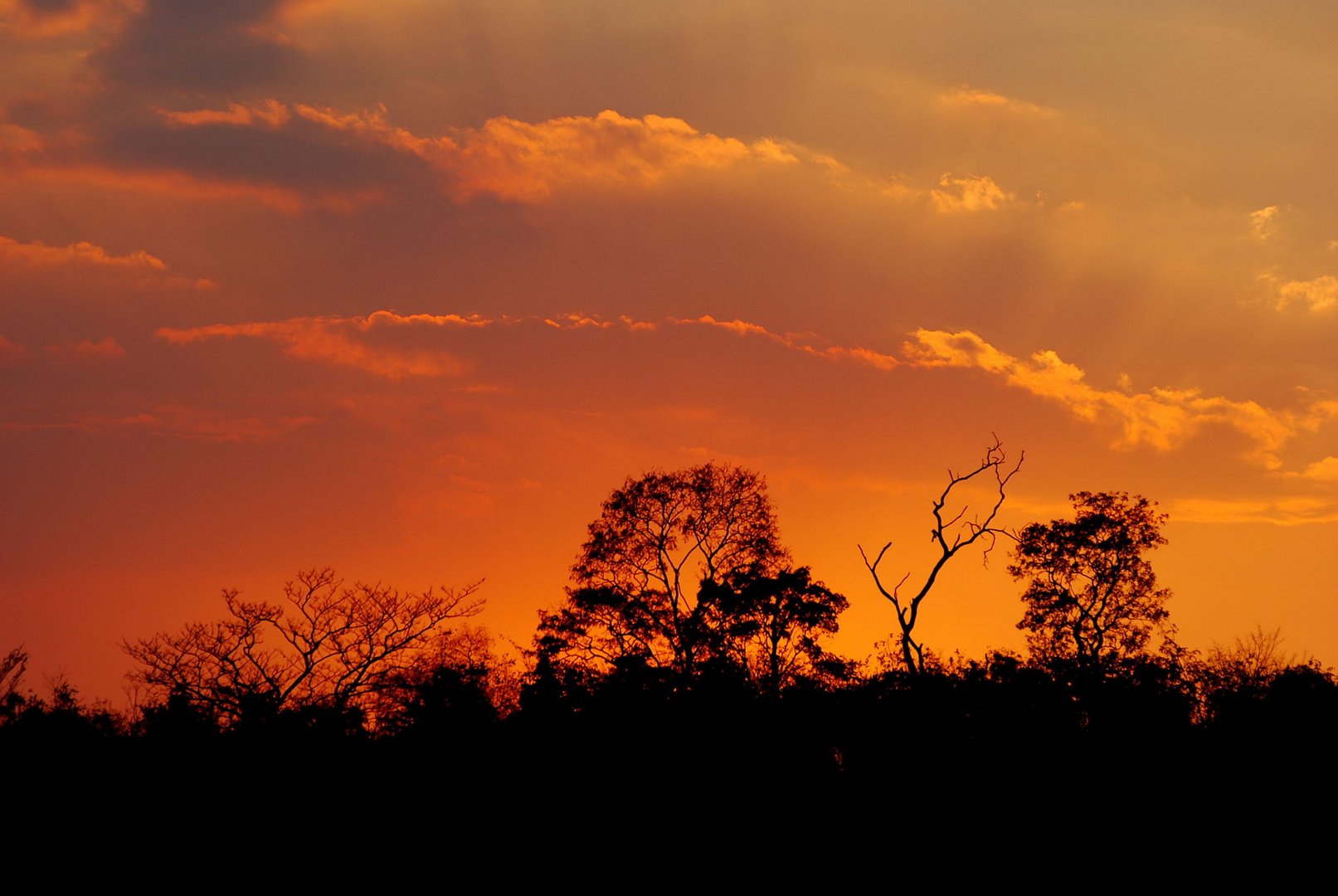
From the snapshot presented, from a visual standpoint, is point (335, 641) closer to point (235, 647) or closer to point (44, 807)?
point (235, 647)

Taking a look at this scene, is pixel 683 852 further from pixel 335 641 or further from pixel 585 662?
pixel 335 641

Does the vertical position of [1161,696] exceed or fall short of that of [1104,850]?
it exceeds it

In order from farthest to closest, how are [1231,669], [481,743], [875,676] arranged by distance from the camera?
[1231,669] < [875,676] < [481,743]

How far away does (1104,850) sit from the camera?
106ft

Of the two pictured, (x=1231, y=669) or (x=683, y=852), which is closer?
Answer: (x=683, y=852)

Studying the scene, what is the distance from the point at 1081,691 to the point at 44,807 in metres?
33.4

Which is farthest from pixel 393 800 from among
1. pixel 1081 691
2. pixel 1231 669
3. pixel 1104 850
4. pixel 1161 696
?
pixel 1231 669

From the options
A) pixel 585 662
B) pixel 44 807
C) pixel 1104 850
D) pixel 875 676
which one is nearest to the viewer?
pixel 1104 850

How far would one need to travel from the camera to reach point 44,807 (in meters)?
34.9

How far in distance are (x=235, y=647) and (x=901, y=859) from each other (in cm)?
2949

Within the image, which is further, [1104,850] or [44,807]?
[44,807]

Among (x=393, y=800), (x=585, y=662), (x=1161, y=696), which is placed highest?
(x=585, y=662)

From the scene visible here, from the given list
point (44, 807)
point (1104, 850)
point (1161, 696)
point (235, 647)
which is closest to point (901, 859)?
point (1104, 850)

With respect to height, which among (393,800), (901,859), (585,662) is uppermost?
(585,662)
